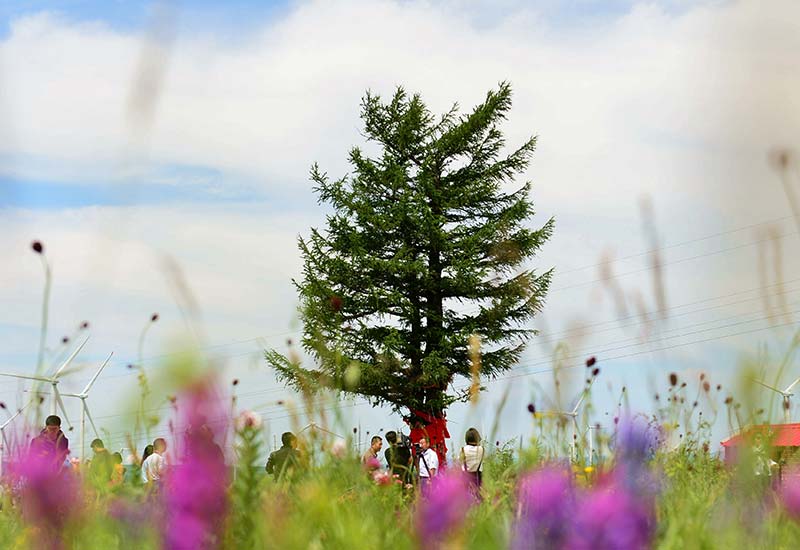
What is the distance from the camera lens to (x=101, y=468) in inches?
128

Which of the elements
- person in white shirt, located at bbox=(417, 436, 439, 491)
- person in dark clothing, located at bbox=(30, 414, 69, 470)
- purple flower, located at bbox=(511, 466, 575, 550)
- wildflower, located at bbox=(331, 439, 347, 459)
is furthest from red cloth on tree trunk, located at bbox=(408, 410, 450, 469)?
purple flower, located at bbox=(511, 466, 575, 550)

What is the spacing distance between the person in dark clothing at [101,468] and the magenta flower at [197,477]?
2266mm

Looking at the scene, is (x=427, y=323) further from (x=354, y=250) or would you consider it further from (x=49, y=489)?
(x=49, y=489)

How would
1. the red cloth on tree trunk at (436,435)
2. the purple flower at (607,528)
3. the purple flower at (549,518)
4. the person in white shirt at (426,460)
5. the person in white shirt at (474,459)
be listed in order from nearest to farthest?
1. the purple flower at (607,528)
2. the purple flower at (549,518)
3. the person in white shirt at (426,460)
4. the red cloth on tree trunk at (436,435)
5. the person in white shirt at (474,459)

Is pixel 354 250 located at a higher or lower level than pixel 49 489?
higher

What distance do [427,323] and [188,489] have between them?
3259 cm

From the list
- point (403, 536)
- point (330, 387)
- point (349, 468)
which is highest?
point (330, 387)

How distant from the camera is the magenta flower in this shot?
0.91 m

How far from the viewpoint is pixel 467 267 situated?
32781 mm

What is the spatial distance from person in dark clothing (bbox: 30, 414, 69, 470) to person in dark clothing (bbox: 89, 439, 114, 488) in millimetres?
138

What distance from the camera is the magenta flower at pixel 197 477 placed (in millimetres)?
915

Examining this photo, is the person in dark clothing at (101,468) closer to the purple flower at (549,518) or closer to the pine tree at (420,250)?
the purple flower at (549,518)

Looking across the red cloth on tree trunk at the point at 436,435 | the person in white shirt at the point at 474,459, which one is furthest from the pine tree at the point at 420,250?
the person in white shirt at the point at 474,459

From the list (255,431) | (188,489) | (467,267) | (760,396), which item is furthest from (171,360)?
(467,267)
